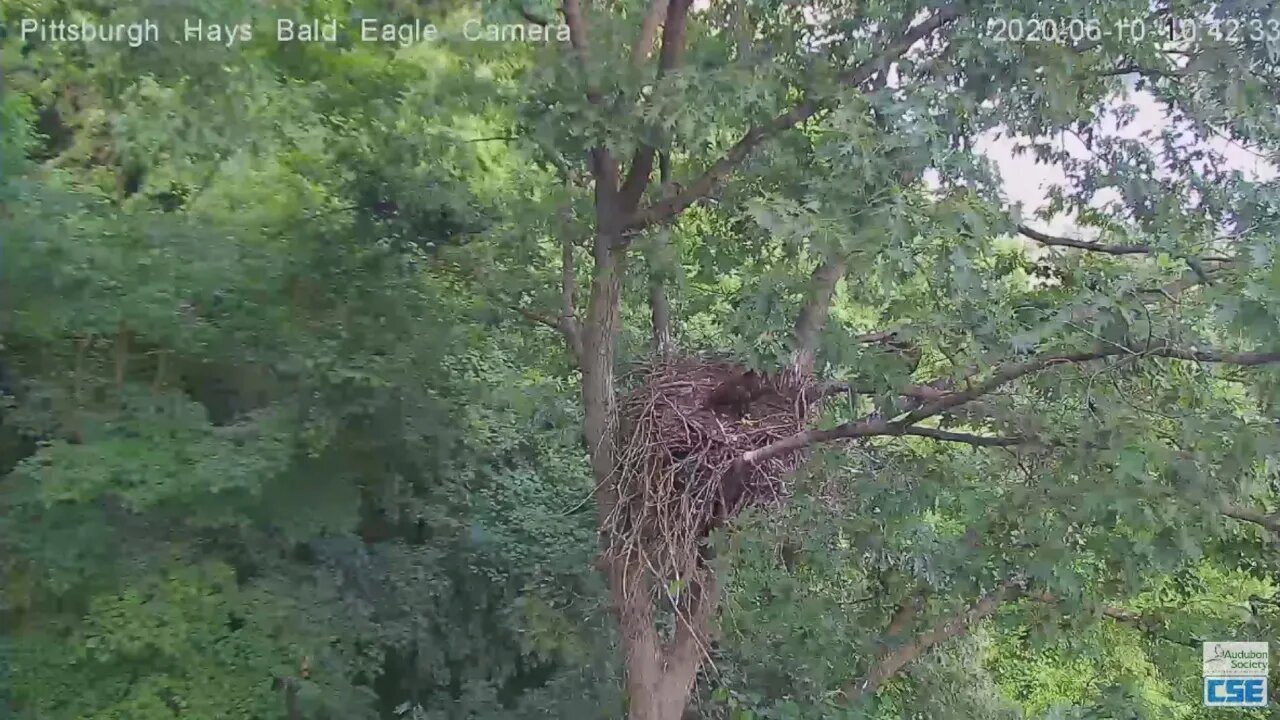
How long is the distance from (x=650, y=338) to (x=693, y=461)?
812 mm

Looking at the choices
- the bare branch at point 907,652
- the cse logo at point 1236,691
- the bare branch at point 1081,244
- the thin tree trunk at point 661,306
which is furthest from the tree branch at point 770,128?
the cse logo at point 1236,691

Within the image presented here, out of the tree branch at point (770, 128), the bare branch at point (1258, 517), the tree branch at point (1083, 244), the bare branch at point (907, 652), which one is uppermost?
the tree branch at point (770, 128)

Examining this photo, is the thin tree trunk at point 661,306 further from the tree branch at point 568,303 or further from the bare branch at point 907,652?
the bare branch at point 907,652

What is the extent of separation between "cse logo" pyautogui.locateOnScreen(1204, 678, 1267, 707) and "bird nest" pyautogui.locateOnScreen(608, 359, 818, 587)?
1.79 metres

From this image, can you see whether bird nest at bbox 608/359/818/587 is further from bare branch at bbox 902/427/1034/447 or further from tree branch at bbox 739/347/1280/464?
bare branch at bbox 902/427/1034/447

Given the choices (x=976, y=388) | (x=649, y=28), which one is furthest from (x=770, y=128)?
(x=976, y=388)

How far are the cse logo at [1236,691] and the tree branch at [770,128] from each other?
252cm

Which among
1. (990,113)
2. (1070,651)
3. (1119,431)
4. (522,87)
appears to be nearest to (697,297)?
(522,87)

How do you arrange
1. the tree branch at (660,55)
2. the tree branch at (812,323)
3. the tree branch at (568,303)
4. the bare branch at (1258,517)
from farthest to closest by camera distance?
the tree branch at (568,303), the tree branch at (660,55), the bare branch at (1258,517), the tree branch at (812,323)

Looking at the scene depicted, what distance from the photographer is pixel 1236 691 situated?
376 cm

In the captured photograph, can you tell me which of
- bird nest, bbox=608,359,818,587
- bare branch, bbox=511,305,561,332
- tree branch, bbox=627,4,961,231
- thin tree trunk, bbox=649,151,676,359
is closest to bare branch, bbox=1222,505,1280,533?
bird nest, bbox=608,359,818,587

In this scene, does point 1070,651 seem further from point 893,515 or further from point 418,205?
point 418,205

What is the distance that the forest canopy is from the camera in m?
2.75

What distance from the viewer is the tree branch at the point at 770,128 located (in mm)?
3061
